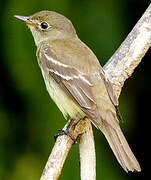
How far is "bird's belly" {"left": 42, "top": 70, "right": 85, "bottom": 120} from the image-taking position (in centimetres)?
646

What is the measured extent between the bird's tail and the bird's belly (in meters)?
0.31

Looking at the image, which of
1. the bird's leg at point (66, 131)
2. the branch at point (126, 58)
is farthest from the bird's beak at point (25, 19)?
the bird's leg at point (66, 131)

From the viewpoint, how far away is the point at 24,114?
685 cm

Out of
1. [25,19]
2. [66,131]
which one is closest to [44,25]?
[25,19]

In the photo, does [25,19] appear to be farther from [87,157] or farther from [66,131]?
[87,157]

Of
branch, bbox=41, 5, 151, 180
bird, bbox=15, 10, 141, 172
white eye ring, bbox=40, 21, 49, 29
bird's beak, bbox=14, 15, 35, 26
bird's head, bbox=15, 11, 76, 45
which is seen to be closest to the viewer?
bird, bbox=15, 10, 141, 172

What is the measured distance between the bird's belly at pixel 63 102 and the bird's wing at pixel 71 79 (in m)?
0.05

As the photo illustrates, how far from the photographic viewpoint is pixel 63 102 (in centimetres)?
651

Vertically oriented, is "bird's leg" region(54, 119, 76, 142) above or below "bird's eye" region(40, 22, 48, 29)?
below

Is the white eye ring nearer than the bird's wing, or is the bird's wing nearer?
the bird's wing

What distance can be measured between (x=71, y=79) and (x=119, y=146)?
75 cm

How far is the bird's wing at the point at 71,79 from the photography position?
6.24 meters

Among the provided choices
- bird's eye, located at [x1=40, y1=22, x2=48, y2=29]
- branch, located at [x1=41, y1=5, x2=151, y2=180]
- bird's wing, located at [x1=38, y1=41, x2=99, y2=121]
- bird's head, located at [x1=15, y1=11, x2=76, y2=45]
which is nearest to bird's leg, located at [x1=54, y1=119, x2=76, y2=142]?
branch, located at [x1=41, y1=5, x2=151, y2=180]

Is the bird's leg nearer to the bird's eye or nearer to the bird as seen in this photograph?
the bird
